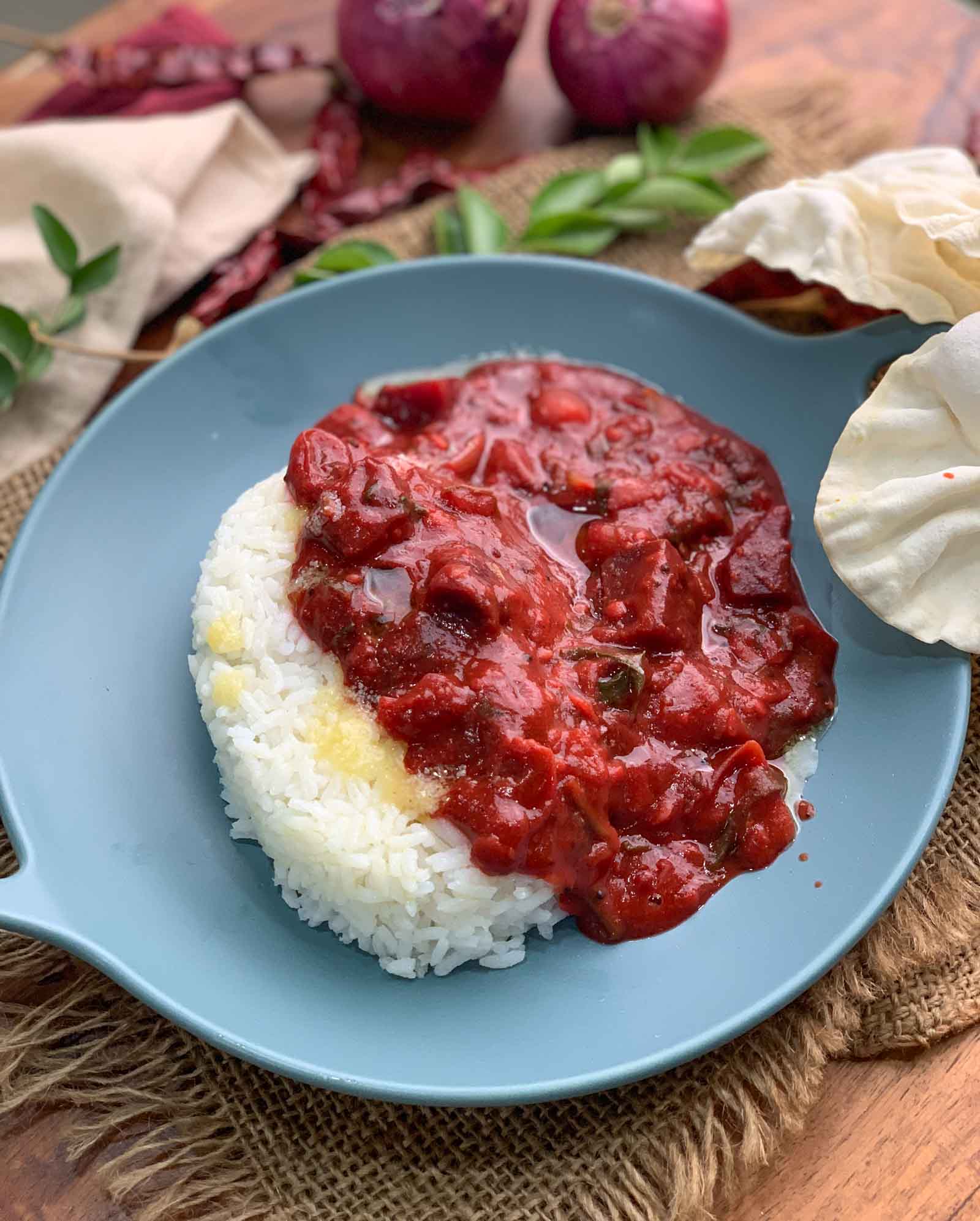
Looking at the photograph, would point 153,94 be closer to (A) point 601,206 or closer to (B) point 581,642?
(A) point 601,206

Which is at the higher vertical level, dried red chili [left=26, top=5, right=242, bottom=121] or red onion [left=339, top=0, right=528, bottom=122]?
dried red chili [left=26, top=5, right=242, bottom=121]

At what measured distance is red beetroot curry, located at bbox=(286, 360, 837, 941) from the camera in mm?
3117

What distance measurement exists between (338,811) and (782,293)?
252 centimetres

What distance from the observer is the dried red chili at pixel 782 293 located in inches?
167

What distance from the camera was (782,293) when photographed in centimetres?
434

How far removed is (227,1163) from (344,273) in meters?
2.99

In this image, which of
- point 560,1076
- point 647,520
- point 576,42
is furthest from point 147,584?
point 576,42

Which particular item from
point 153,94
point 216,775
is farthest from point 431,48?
point 216,775

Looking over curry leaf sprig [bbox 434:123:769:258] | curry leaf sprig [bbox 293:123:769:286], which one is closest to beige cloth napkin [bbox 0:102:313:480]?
curry leaf sprig [bbox 293:123:769:286]

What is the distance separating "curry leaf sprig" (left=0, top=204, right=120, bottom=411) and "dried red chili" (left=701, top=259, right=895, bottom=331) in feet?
7.43

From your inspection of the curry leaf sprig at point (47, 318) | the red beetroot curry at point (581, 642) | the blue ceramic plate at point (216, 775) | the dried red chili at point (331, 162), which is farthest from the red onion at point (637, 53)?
the curry leaf sprig at point (47, 318)

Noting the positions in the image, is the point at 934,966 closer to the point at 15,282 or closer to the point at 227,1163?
the point at 227,1163

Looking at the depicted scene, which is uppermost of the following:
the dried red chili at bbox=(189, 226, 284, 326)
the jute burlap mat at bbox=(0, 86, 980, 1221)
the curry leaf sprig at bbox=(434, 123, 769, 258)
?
the dried red chili at bbox=(189, 226, 284, 326)

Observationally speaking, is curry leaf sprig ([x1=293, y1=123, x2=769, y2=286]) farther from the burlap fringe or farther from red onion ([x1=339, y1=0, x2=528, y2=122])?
the burlap fringe
